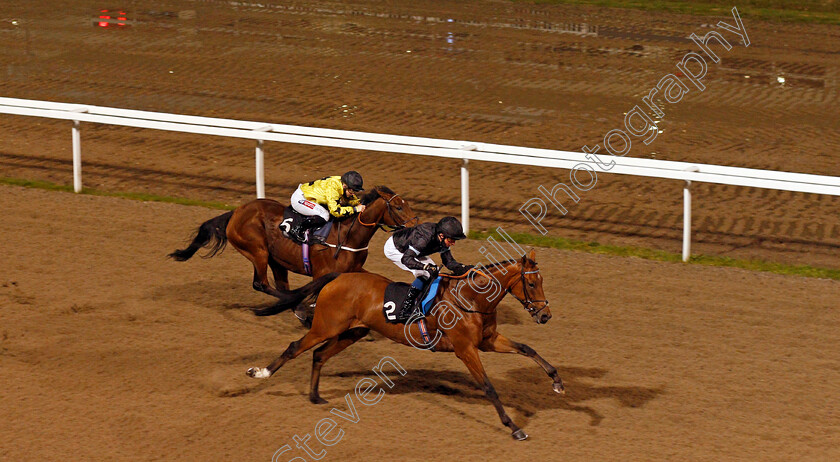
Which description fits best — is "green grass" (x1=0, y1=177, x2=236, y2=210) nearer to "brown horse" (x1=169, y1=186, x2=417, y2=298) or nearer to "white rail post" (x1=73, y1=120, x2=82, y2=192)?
"white rail post" (x1=73, y1=120, x2=82, y2=192)

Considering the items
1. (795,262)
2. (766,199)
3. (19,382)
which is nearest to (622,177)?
(766,199)

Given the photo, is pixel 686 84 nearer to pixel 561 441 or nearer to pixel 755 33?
pixel 755 33

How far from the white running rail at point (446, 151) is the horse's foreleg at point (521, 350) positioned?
11.3ft

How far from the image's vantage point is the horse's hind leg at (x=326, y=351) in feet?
23.3

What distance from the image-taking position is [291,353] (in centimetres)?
711

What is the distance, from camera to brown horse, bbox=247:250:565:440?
21.6 feet

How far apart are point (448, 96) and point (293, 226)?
753 centimetres

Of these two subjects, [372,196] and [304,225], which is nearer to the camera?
[372,196]

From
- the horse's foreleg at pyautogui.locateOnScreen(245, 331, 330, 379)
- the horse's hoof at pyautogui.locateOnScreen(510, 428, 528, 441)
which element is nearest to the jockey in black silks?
the horse's foreleg at pyautogui.locateOnScreen(245, 331, 330, 379)

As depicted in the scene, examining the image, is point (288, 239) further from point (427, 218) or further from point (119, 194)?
point (119, 194)

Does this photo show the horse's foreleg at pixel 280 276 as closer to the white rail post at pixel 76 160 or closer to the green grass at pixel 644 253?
the green grass at pixel 644 253

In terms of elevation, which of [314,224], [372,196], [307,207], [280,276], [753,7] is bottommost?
[280,276]

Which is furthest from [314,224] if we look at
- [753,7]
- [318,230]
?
[753,7]

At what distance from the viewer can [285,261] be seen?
8.45m
